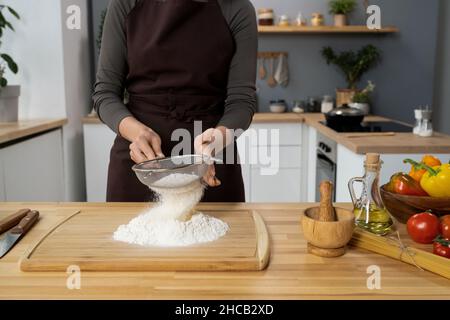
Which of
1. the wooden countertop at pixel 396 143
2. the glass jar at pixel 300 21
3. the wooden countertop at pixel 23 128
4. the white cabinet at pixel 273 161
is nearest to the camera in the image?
the wooden countertop at pixel 396 143

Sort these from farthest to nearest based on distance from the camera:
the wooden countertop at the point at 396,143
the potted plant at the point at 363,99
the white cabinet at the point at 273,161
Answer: the potted plant at the point at 363,99
the white cabinet at the point at 273,161
the wooden countertop at the point at 396,143

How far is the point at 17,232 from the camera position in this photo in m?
0.95

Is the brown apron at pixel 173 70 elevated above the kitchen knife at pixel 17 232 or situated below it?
above

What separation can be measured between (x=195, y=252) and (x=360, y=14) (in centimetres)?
350

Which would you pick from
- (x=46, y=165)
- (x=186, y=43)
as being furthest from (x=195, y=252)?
(x=46, y=165)

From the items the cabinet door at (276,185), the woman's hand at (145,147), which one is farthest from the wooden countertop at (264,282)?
the cabinet door at (276,185)

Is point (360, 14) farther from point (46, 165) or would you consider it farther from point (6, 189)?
point (6, 189)

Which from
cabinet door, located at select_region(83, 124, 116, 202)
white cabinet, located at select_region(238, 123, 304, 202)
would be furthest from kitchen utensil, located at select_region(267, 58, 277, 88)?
cabinet door, located at select_region(83, 124, 116, 202)

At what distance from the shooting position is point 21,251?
0.88 metres

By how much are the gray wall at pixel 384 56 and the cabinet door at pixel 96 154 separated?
54.2 inches

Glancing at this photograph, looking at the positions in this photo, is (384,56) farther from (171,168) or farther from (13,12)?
(171,168)

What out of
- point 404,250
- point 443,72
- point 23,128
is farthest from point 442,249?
point 443,72

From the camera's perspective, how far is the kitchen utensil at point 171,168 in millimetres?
965

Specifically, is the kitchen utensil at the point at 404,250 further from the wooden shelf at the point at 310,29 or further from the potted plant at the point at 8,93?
the wooden shelf at the point at 310,29
